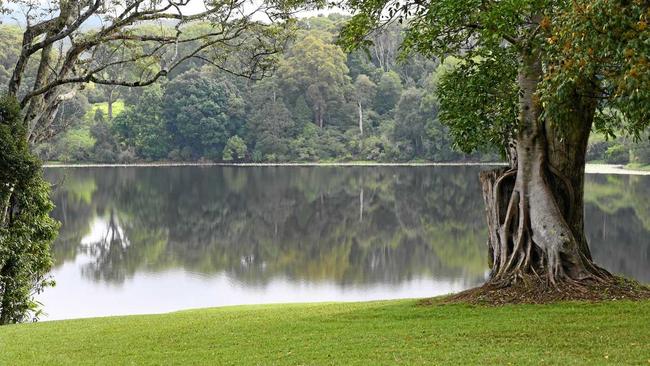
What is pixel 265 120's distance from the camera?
299 feet

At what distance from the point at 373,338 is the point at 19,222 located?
11.6 meters

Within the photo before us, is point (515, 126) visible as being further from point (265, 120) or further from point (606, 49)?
point (265, 120)

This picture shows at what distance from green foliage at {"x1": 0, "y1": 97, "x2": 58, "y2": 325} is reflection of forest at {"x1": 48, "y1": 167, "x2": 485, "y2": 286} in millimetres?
4544

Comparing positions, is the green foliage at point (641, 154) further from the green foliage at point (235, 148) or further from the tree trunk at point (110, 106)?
the tree trunk at point (110, 106)

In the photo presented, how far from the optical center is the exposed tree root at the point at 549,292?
12.0 m

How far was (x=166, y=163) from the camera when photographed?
95.9 meters

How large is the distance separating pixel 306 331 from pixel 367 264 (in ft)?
66.3

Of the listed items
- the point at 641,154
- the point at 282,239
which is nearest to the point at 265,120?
the point at 641,154

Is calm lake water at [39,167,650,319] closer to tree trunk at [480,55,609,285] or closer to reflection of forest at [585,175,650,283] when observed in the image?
reflection of forest at [585,175,650,283]

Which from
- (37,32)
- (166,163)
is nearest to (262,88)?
(166,163)

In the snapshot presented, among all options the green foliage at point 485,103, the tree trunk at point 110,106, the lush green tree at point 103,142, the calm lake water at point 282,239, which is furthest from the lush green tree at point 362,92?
the green foliage at point 485,103

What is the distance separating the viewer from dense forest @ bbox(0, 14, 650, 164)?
298 ft

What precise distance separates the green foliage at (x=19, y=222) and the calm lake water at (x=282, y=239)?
290cm

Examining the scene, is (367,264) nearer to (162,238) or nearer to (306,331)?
(162,238)
